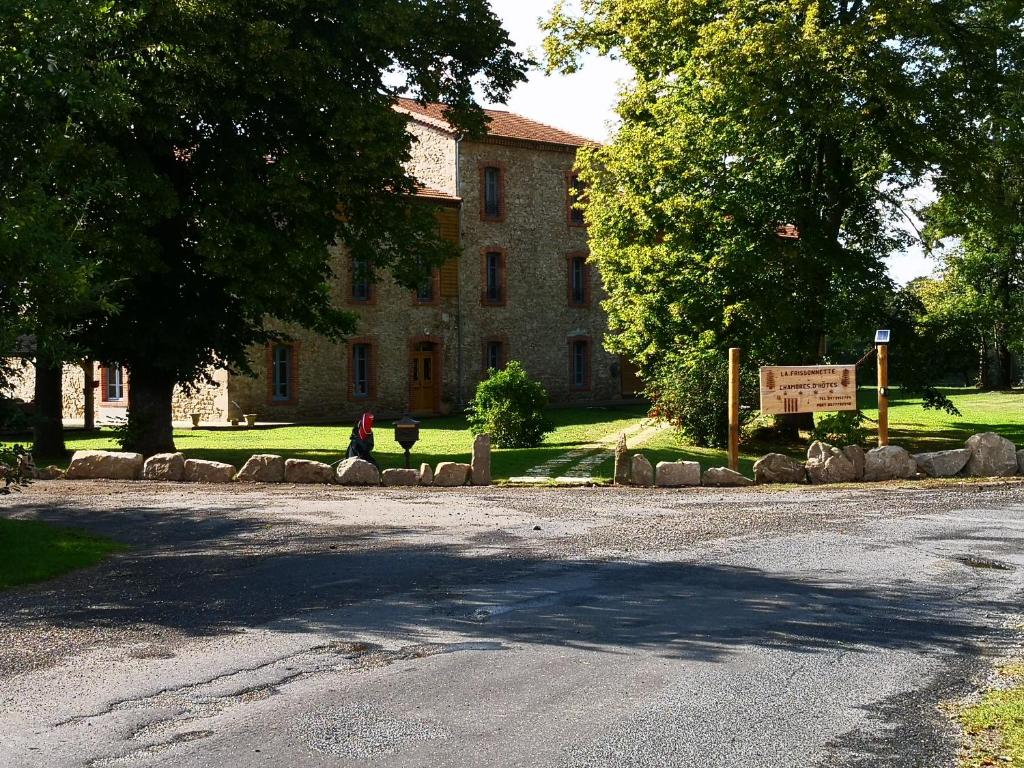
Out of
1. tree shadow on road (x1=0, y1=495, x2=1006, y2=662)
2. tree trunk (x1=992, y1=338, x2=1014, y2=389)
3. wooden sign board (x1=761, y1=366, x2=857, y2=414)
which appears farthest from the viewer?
tree trunk (x1=992, y1=338, x2=1014, y2=389)

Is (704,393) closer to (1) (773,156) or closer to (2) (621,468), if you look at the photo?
(1) (773,156)

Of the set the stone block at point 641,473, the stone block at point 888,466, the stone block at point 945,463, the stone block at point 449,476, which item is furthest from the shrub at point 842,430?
the stone block at point 449,476

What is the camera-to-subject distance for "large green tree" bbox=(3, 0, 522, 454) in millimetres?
19156

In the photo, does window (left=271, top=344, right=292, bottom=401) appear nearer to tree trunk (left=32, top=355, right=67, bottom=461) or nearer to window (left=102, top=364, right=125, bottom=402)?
window (left=102, top=364, right=125, bottom=402)

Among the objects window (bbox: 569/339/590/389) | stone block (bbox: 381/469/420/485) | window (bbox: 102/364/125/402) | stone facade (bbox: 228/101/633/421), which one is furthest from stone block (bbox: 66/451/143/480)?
window (bbox: 569/339/590/389)

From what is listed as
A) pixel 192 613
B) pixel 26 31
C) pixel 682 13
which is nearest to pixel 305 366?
pixel 682 13

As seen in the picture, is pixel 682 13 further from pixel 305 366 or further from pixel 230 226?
pixel 305 366

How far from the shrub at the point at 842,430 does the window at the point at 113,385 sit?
24.0m

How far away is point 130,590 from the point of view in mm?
9820

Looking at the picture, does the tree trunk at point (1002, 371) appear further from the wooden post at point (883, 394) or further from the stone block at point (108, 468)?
the stone block at point (108, 468)

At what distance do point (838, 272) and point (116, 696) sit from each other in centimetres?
1910

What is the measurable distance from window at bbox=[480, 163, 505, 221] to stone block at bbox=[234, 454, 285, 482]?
23.1m

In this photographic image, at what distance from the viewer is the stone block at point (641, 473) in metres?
18.3

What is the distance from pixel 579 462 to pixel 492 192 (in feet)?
69.3
